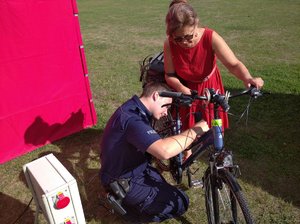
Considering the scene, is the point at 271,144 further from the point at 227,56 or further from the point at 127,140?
the point at 127,140

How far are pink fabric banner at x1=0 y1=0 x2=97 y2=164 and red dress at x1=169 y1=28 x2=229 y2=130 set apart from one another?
206 cm

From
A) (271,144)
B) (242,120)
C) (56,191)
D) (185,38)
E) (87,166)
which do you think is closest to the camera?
(56,191)

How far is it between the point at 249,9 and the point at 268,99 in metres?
11.2

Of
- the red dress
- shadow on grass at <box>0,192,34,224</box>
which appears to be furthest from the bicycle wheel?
shadow on grass at <box>0,192,34,224</box>

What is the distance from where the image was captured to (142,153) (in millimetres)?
3000

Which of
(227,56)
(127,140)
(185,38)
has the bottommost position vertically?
(127,140)

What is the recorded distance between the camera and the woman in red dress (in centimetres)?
273

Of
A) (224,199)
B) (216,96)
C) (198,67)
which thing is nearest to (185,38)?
(198,67)

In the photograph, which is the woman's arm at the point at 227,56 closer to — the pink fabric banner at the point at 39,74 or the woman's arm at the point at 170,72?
the woman's arm at the point at 170,72

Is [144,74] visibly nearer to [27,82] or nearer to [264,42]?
[27,82]

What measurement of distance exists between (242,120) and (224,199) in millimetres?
Answer: 2781

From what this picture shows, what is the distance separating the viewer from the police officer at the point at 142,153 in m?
2.47

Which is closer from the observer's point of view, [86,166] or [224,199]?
[224,199]

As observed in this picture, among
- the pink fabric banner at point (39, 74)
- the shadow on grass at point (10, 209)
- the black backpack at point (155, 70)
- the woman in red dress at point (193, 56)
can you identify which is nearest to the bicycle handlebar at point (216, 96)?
the woman in red dress at point (193, 56)
